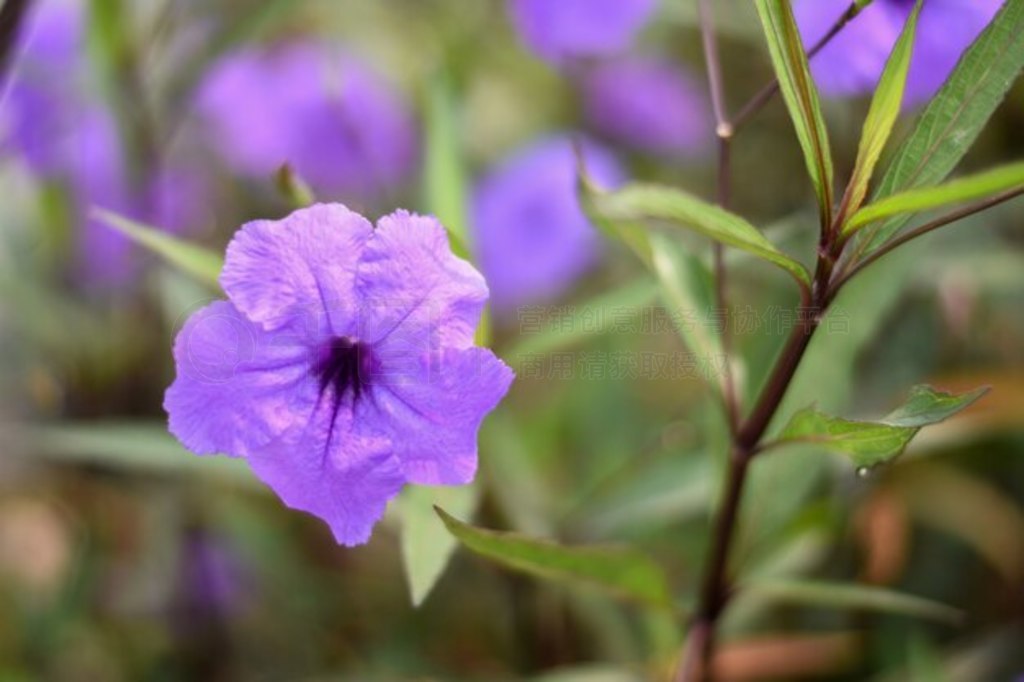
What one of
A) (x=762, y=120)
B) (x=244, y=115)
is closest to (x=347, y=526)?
(x=244, y=115)

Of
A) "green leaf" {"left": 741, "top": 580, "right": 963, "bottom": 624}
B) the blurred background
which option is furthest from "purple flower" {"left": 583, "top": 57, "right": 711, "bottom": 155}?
"green leaf" {"left": 741, "top": 580, "right": 963, "bottom": 624}

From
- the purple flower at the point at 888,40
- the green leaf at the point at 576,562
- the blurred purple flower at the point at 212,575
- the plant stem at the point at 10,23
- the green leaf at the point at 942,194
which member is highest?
the plant stem at the point at 10,23

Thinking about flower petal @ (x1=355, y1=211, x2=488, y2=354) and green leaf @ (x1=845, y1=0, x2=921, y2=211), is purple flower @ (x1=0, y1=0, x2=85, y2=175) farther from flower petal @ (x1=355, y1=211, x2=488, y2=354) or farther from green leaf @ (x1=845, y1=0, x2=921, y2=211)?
green leaf @ (x1=845, y1=0, x2=921, y2=211)

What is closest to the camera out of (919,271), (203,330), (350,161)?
(203,330)

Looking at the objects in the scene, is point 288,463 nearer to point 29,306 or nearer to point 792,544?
point 792,544

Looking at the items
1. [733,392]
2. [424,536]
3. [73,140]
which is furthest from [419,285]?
[73,140]

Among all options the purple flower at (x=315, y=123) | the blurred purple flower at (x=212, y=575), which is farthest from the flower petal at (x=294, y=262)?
the purple flower at (x=315, y=123)

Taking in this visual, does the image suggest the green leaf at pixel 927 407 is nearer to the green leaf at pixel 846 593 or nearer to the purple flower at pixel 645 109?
the green leaf at pixel 846 593

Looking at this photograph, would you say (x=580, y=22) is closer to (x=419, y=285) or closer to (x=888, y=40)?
(x=888, y=40)
